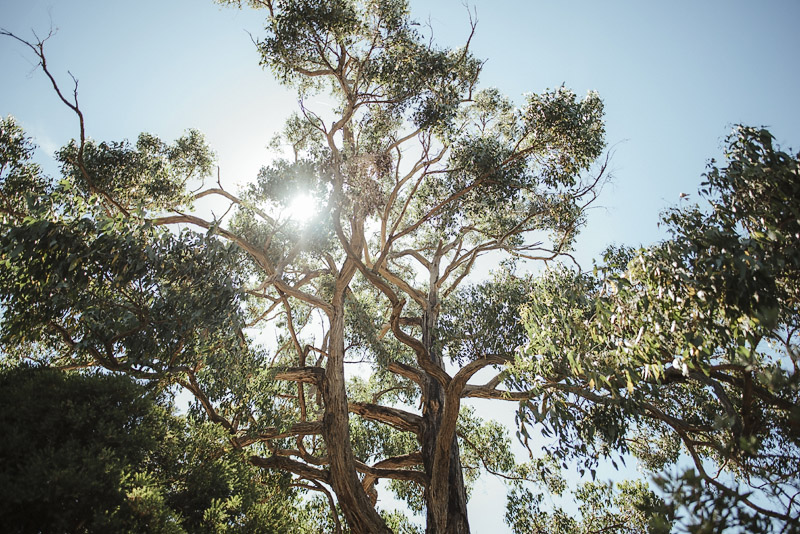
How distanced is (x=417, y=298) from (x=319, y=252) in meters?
2.74

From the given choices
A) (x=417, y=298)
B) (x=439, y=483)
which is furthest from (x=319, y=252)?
(x=439, y=483)

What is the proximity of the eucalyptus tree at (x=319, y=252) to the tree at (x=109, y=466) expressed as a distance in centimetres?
145

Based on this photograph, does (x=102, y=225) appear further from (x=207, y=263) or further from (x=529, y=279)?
(x=529, y=279)

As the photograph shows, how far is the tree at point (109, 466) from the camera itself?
368 centimetres

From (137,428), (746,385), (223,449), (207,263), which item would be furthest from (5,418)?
(746,385)

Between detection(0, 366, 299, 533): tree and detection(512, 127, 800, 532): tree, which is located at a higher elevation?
detection(512, 127, 800, 532): tree

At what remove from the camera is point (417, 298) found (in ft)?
36.8

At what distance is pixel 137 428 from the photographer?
4.58 metres

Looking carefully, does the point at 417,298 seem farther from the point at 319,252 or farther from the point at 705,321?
the point at 705,321

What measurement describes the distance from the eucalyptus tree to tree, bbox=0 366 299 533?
4.75 feet

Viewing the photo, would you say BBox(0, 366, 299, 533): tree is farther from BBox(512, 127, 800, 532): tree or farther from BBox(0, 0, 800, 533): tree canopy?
BBox(512, 127, 800, 532): tree

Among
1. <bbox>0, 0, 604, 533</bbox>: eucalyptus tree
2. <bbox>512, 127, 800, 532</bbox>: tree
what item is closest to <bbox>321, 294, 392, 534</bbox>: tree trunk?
<bbox>0, 0, 604, 533</bbox>: eucalyptus tree

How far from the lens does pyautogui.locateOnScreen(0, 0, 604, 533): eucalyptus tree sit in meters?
6.22

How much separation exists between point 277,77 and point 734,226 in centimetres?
969
